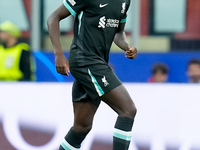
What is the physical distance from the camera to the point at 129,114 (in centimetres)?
320

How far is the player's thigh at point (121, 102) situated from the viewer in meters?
3.21

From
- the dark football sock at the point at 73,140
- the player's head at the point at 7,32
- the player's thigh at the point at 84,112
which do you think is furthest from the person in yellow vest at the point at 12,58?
the player's thigh at the point at 84,112

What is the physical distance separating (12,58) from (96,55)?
3517 mm

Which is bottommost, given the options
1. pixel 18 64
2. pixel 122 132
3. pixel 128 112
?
pixel 18 64

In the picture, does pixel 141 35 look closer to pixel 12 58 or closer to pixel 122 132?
pixel 12 58

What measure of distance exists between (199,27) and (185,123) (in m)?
3.91

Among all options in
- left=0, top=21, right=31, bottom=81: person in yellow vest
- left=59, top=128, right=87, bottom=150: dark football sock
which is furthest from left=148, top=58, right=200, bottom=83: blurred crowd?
left=59, top=128, right=87, bottom=150: dark football sock

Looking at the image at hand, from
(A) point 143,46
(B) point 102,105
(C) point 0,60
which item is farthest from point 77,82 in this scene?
(A) point 143,46

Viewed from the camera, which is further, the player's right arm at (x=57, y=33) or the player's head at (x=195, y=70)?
the player's head at (x=195, y=70)

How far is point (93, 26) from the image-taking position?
3.29 m

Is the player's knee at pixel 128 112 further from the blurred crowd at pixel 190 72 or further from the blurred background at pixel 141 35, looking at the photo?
the blurred background at pixel 141 35

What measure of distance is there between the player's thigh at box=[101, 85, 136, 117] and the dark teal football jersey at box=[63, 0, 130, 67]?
25 cm

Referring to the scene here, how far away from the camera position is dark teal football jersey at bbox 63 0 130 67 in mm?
3277

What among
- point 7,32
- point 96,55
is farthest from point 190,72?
point 96,55
